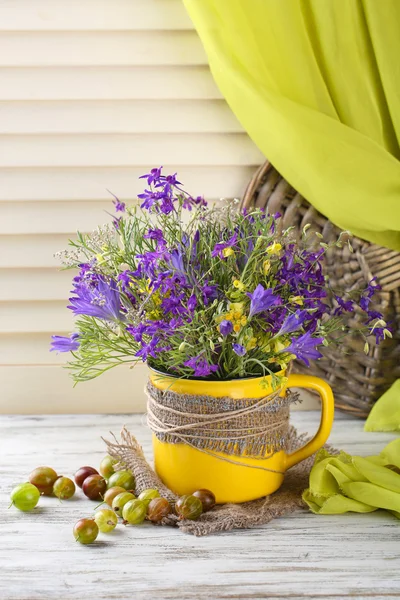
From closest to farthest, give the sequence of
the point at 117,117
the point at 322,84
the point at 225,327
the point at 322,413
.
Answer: the point at 225,327 → the point at 322,413 → the point at 322,84 → the point at 117,117

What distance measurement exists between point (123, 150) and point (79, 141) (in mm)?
93

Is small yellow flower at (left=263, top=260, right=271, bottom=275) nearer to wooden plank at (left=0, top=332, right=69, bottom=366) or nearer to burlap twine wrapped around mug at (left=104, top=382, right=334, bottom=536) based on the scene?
Answer: burlap twine wrapped around mug at (left=104, top=382, right=334, bottom=536)

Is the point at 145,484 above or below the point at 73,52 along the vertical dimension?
below

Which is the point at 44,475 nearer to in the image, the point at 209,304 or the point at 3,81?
→ the point at 209,304

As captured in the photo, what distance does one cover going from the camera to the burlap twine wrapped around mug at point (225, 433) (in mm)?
1031

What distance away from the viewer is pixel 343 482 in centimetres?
109

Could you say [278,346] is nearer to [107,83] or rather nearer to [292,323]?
[292,323]

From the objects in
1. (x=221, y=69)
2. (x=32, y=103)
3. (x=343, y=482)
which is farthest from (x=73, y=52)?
(x=343, y=482)

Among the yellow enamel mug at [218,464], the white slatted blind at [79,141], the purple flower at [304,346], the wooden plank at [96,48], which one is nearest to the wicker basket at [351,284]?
the white slatted blind at [79,141]

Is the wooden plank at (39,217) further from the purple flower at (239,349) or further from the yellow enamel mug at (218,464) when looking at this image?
the purple flower at (239,349)

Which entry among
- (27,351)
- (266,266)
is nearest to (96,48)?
(27,351)

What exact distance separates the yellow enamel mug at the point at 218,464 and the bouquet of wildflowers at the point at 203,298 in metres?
0.02

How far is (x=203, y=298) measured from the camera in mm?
998

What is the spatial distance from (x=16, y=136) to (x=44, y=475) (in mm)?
741
